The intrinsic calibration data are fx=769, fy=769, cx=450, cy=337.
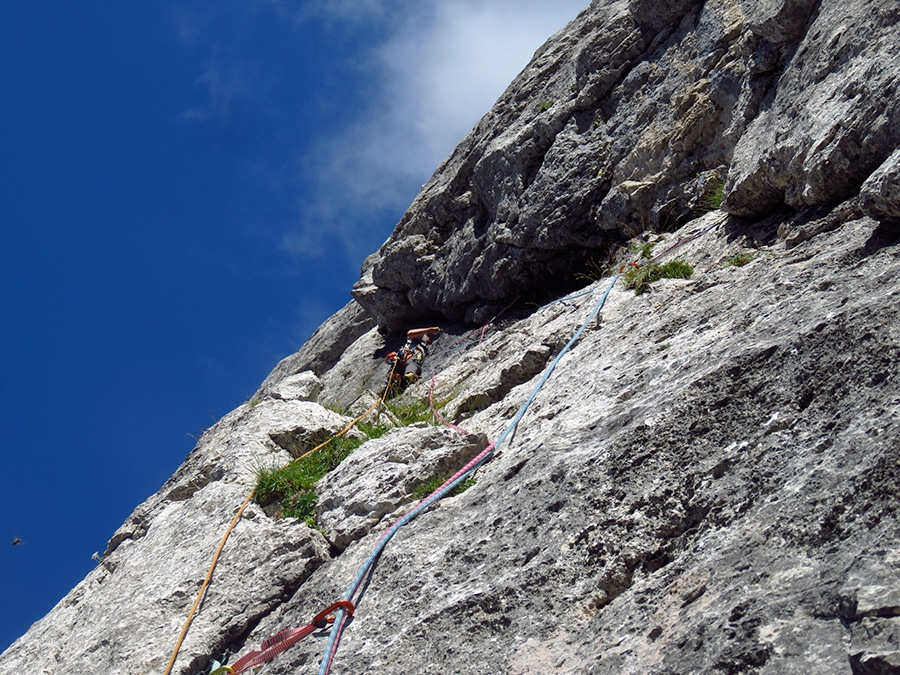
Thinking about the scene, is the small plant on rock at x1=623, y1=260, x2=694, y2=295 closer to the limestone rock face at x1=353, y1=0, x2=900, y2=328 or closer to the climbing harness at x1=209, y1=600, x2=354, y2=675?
the limestone rock face at x1=353, y1=0, x2=900, y2=328

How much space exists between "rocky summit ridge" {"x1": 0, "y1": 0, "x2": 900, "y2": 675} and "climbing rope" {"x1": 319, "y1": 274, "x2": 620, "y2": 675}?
89 millimetres

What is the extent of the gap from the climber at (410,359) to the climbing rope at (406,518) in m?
5.20

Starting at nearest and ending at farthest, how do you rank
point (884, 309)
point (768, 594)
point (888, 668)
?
point (888, 668) < point (768, 594) < point (884, 309)

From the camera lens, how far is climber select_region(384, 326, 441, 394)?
12.6m

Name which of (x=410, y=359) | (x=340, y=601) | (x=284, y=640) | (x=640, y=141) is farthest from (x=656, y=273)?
(x=410, y=359)

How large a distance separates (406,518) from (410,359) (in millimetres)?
7330

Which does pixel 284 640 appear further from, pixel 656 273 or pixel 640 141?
pixel 640 141

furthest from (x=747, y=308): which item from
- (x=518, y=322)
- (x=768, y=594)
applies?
(x=518, y=322)

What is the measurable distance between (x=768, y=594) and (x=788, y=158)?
4.80 meters

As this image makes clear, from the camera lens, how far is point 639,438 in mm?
4930

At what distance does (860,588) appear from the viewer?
9.56 feet

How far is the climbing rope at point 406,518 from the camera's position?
5168mm

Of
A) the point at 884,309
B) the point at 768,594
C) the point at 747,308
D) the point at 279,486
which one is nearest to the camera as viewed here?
the point at 768,594

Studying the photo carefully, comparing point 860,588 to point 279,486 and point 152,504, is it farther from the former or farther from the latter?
point 152,504
